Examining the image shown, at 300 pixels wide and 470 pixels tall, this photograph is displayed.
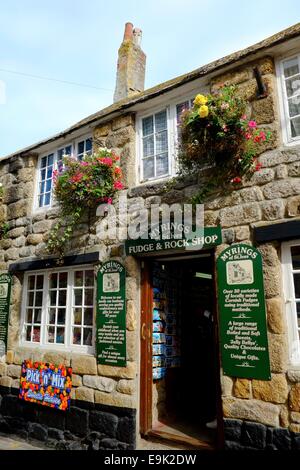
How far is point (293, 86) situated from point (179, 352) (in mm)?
4212

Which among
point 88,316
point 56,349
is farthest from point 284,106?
point 56,349

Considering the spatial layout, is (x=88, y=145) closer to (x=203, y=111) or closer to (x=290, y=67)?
(x=203, y=111)

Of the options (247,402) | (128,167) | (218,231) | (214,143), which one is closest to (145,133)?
(128,167)

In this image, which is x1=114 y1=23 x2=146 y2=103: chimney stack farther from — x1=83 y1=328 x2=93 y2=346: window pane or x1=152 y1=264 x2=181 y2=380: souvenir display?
x1=83 y1=328 x2=93 y2=346: window pane

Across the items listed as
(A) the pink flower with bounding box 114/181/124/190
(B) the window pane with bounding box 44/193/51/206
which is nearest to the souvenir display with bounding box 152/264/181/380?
(A) the pink flower with bounding box 114/181/124/190

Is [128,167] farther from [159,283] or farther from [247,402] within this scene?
[247,402]

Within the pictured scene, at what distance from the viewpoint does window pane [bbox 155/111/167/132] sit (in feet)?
17.0

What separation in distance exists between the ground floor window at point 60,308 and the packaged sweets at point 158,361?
3.15 ft

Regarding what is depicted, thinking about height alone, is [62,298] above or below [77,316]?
above

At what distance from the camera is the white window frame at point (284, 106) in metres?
3.96

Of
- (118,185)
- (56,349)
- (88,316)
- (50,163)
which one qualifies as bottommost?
(56,349)

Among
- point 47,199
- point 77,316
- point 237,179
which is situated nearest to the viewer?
point 237,179

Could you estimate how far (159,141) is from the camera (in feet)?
16.9

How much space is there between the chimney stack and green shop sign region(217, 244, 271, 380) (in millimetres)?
4876
